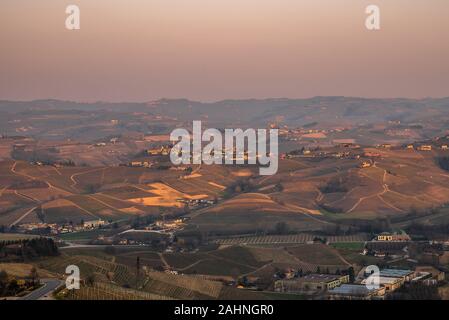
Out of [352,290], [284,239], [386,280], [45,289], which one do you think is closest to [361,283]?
[386,280]

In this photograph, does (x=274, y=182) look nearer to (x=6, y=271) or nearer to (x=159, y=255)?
(x=159, y=255)

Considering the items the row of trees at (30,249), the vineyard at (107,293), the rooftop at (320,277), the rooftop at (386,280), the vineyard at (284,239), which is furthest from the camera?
the vineyard at (284,239)

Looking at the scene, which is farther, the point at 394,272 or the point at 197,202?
the point at 197,202

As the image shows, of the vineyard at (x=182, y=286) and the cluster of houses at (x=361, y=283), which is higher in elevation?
the vineyard at (x=182, y=286)

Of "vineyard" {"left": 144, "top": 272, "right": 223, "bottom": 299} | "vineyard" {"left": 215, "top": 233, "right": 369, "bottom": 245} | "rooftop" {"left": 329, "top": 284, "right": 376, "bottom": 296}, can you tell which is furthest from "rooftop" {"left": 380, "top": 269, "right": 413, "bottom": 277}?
"vineyard" {"left": 215, "top": 233, "right": 369, "bottom": 245}

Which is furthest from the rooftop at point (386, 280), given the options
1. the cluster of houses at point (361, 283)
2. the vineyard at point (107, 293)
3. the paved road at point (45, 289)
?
the paved road at point (45, 289)

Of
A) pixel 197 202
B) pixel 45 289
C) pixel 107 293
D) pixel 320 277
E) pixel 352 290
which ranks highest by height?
pixel 45 289

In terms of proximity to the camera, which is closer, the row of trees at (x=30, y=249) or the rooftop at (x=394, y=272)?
the rooftop at (x=394, y=272)

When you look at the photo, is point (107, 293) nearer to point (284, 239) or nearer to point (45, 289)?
point (45, 289)

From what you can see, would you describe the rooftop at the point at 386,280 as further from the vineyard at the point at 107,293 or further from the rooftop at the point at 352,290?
the vineyard at the point at 107,293

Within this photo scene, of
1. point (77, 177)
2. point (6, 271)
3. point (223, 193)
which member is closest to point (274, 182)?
point (223, 193)
